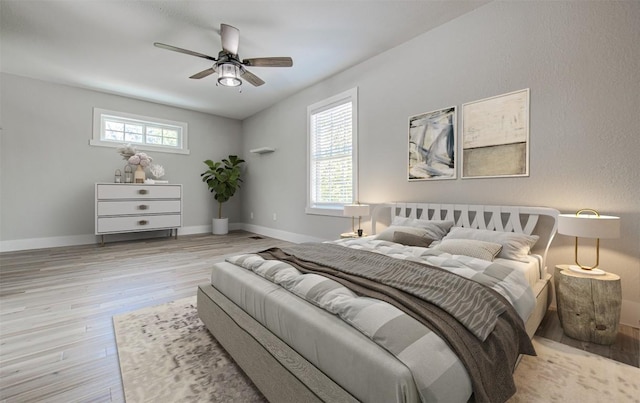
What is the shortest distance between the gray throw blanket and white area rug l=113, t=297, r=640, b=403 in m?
0.36

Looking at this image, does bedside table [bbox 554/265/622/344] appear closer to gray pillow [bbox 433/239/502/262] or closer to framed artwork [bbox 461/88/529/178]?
gray pillow [bbox 433/239/502/262]

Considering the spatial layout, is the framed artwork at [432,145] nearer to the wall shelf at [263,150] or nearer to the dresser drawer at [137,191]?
the wall shelf at [263,150]

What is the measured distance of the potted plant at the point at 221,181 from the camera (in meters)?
5.90

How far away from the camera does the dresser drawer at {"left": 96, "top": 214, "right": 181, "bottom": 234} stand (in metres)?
4.42

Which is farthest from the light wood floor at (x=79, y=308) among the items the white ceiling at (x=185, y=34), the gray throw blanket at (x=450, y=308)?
the white ceiling at (x=185, y=34)

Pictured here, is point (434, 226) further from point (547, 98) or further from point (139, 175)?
point (139, 175)

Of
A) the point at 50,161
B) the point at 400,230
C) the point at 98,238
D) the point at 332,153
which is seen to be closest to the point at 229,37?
the point at 332,153

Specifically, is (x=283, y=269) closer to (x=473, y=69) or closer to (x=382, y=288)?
(x=382, y=288)

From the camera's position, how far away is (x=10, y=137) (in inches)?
161

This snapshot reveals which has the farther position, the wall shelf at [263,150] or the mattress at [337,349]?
the wall shelf at [263,150]

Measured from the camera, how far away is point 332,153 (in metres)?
4.26

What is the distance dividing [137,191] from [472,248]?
5.20 metres

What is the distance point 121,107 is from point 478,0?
5.78m

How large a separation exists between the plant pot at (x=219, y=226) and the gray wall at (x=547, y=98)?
3776 mm
